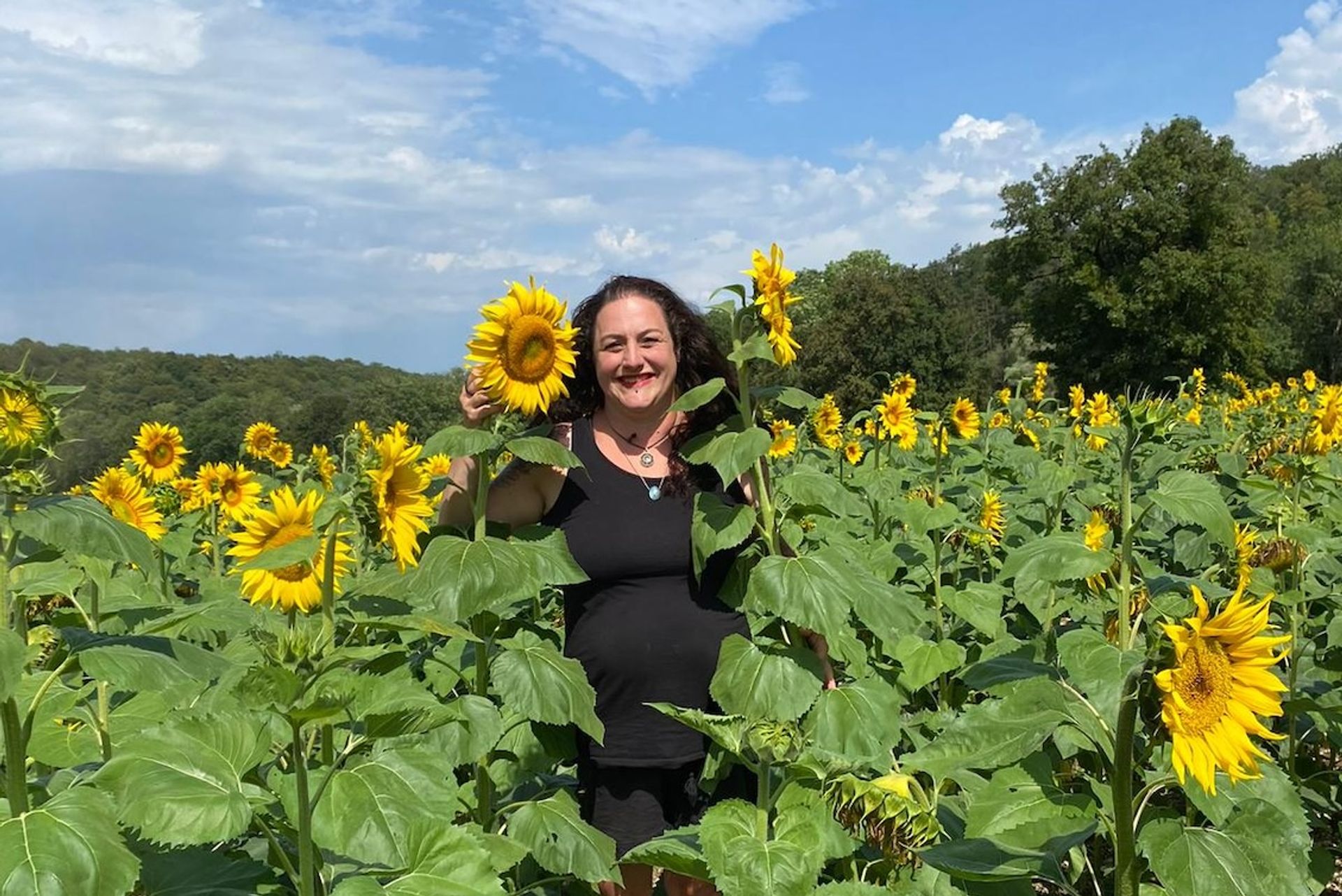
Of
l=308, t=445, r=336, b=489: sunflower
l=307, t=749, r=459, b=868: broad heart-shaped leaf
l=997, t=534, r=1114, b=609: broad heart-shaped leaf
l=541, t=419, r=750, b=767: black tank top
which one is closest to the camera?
l=307, t=749, r=459, b=868: broad heart-shaped leaf

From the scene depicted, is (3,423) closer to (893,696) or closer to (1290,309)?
(893,696)

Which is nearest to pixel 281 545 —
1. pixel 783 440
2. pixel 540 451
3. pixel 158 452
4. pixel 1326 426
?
pixel 540 451

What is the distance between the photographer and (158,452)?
7.40 meters

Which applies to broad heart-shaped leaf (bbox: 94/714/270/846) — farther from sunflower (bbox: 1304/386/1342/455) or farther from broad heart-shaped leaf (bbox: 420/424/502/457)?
sunflower (bbox: 1304/386/1342/455)

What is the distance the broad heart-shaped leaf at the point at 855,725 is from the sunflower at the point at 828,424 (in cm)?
574

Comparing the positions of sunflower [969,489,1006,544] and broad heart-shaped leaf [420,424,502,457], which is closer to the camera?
broad heart-shaped leaf [420,424,502,457]

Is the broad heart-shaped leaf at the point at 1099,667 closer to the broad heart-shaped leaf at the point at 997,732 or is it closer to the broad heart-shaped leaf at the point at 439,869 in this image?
the broad heart-shaped leaf at the point at 997,732

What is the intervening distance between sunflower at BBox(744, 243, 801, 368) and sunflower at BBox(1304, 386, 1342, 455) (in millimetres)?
2941

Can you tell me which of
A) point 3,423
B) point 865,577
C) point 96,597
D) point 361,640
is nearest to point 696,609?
point 865,577

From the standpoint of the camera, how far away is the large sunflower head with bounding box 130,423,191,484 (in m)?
7.31

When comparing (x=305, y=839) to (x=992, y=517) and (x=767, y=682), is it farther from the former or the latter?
(x=992, y=517)

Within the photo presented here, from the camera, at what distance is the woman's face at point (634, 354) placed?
2883 mm

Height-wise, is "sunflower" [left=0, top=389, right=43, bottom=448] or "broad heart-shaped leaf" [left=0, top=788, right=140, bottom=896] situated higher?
"sunflower" [left=0, top=389, right=43, bottom=448]

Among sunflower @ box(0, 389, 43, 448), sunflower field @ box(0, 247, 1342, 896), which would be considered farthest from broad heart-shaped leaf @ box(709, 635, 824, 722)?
→ sunflower @ box(0, 389, 43, 448)
